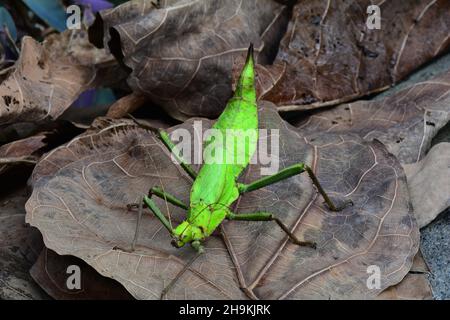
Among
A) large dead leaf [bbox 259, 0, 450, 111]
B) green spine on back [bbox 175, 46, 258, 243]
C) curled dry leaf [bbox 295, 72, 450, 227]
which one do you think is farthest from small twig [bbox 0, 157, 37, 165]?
curled dry leaf [bbox 295, 72, 450, 227]

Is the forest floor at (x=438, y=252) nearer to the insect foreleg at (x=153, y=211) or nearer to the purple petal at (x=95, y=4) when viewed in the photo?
the insect foreleg at (x=153, y=211)

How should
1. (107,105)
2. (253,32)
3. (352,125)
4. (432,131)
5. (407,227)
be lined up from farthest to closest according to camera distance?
(107,105)
(253,32)
(352,125)
(432,131)
(407,227)

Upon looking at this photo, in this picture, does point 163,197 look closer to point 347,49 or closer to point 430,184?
point 430,184

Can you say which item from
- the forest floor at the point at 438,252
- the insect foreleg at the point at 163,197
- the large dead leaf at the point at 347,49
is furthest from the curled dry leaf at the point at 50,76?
the forest floor at the point at 438,252

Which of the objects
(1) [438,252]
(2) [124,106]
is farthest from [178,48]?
(1) [438,252]
